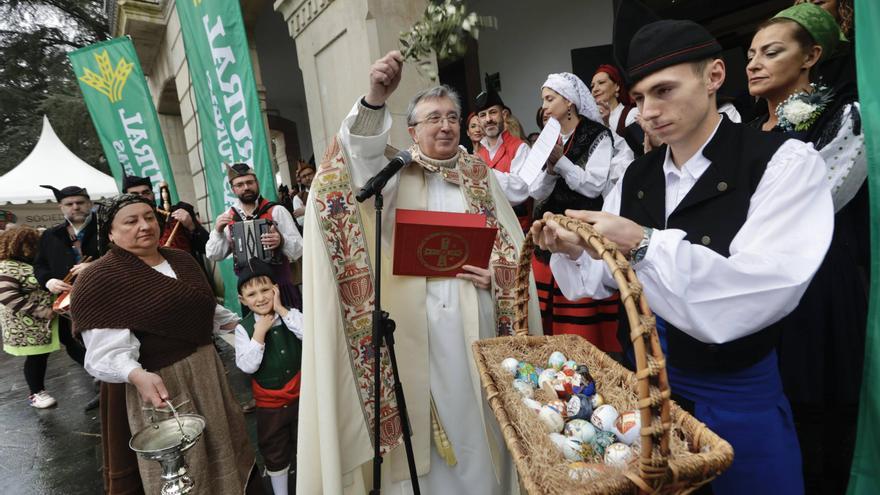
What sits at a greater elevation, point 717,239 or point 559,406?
point 717,239

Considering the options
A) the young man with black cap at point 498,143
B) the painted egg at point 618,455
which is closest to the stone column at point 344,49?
the young man with black cap at point 498,143

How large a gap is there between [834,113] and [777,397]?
3.86 ft

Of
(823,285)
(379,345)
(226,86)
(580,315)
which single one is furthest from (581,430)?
(226,86)

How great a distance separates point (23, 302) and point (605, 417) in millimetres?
6062

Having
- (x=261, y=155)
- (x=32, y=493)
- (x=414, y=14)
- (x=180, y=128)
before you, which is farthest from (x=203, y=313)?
(x=180, y=128)

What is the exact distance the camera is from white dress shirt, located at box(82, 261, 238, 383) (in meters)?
2.00

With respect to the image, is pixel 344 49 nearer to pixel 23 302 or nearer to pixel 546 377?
pixel 546 377

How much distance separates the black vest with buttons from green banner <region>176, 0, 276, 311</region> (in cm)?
373

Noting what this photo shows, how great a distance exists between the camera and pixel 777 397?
1.34 metres

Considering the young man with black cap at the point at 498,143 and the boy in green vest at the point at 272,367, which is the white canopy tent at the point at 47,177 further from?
the young man with black cap at the point at 498,143

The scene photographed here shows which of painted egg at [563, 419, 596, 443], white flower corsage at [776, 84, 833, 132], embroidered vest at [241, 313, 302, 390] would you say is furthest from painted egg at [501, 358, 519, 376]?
embroidered vest at [241, 313, 302, 390]

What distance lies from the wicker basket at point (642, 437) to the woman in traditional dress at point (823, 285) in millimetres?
1071

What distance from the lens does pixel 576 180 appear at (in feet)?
9.36

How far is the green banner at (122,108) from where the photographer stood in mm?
6301
